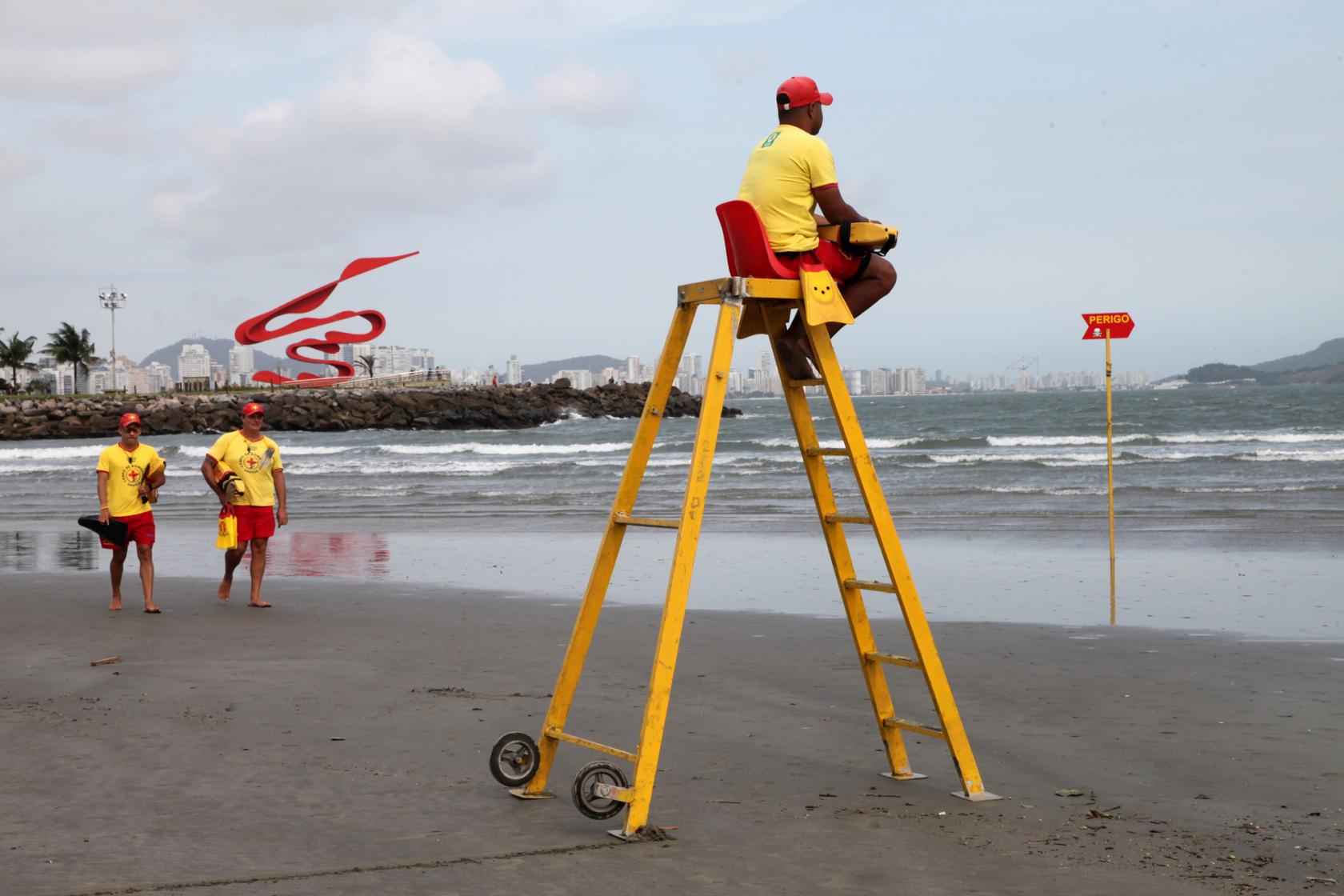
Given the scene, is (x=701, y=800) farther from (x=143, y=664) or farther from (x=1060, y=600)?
(x=1060, y=600)

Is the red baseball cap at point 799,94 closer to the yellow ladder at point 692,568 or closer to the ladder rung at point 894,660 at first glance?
the yellow ladder at point 692,568

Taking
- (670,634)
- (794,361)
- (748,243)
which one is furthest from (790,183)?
(670,634)

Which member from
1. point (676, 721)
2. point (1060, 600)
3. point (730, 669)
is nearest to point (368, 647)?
point (730, 669)

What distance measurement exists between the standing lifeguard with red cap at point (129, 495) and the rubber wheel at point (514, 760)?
6166 mm

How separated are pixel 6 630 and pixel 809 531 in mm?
9825

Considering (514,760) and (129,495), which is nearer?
(514,760)

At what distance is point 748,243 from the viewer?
4.57 metres

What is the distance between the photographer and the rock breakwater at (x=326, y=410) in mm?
66688

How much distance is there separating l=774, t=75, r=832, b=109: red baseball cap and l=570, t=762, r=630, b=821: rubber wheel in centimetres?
236

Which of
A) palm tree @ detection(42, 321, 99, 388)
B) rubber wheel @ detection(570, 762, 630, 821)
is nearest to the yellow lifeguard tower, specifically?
rubber wheel @ detection(570, 762, 630, 821)

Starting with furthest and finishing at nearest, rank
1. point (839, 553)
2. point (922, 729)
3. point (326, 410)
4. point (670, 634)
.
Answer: point (326, 410), point (839, 553), point (922, 729), point (670, 634)

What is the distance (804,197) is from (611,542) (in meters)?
1.37

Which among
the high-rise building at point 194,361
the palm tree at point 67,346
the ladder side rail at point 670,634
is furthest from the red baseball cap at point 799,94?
the high-rise building at point 194,361

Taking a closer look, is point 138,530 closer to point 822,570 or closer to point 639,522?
point 822,570
